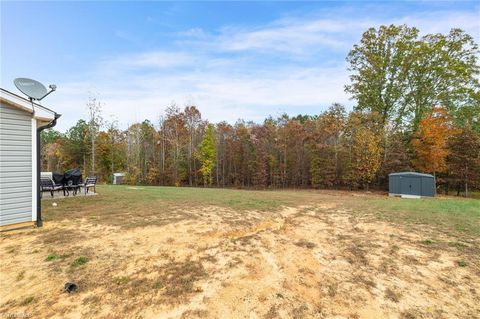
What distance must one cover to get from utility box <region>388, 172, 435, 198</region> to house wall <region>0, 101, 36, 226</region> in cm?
1864

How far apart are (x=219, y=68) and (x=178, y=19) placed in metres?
5.58

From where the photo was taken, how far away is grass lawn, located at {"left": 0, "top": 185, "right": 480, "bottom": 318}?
2.58 m

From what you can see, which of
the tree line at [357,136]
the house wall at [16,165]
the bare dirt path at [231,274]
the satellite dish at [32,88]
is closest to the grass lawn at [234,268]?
the bare dirt path at [231,274]

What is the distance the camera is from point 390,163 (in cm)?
1730

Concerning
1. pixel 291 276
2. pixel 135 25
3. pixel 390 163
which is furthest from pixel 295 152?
pixel 291 276

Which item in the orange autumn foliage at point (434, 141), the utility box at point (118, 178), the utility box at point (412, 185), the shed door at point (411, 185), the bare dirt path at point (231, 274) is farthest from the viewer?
the utility box at point (118, 178)

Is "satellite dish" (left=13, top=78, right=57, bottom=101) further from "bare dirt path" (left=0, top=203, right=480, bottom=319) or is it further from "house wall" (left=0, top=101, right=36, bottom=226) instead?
"bare dirt path" (left=0, top=203, right=480, bottom=319)

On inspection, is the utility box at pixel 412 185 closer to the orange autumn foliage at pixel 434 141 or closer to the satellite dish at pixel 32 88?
the orange autumn foliage at pixel 434 141

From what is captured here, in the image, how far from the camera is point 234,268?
349cm

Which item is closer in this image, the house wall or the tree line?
the house wall

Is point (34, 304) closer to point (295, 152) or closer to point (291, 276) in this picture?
point (291, 276)

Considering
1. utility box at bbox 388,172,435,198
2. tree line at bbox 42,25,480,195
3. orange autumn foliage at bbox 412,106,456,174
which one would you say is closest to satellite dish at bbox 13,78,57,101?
tree line at bbox 42,25,480,195

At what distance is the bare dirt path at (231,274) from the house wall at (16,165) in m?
0.58

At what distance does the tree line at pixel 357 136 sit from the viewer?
55.4 feet
